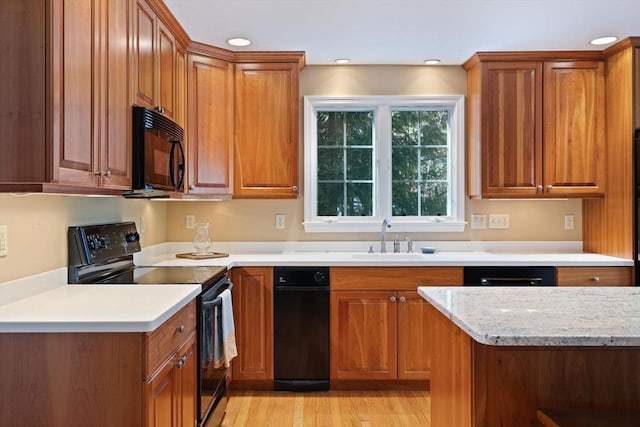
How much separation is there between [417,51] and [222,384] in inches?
98.2

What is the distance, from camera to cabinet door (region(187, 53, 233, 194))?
309 cm

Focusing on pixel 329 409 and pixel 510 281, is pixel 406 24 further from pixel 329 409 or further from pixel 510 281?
pixel 329 409

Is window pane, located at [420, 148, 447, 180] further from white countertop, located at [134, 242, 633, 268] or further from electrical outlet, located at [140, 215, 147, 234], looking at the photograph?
electrical outlet, located at [140, 215, 147, 234]

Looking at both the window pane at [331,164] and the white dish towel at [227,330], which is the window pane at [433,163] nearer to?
the window pane at [331,164]

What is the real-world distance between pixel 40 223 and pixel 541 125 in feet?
10.1

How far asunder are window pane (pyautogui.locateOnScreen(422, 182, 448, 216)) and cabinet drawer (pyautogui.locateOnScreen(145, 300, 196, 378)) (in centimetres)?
216

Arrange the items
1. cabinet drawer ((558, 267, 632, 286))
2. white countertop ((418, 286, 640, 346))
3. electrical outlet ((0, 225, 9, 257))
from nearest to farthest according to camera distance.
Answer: white countertop ((418, 286, 640, 346)), electrical outlet ((0, 225, 9, 257)), cabinet drawer ((558, 267, 632, 286))

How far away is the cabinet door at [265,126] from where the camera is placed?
328cm

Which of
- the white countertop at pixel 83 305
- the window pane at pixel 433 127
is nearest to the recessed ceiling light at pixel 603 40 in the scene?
the window pane at pixel 433 127

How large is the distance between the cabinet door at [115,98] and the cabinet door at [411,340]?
1.84 metres

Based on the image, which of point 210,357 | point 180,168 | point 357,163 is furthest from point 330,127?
point 210,357

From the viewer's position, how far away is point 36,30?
1444 mm

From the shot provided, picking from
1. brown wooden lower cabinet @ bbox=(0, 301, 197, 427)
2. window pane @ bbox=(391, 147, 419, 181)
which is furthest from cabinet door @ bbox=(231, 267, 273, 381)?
brown wooden lower cabinet @ bbox=(0, 301, 197, 427)

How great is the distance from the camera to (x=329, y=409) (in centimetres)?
284
